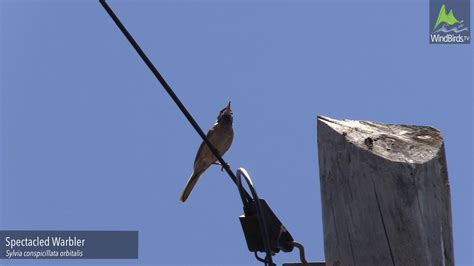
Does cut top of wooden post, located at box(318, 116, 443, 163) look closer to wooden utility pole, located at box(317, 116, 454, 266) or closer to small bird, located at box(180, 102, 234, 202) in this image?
wooden utility pole, located at box(317, 116, 454, 266)

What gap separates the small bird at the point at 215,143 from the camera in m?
9.89

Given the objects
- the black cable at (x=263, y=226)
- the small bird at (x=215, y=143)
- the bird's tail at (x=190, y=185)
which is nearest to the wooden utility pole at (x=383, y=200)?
the black cable at (x=263, y=226)

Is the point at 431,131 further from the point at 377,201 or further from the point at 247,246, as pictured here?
the point at 247,246

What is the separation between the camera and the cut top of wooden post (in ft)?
8.91

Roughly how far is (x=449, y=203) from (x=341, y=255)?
41 cm

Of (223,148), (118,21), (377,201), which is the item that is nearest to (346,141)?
(377,201)

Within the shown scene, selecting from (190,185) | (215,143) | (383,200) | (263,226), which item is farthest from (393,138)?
(215,143)

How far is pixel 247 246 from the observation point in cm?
300

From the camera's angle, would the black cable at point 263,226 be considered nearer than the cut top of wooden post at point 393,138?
No

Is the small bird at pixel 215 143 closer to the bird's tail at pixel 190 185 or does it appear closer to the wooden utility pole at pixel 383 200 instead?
the bird's tail at pixel 190 185

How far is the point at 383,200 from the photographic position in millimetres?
2643

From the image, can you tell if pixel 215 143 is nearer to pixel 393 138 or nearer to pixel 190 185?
pixel 190 185

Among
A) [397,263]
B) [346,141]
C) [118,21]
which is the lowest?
[397,263]

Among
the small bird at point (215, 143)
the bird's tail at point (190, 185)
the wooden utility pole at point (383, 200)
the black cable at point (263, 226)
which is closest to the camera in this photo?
the wooden utility pole at point (383, 200)
